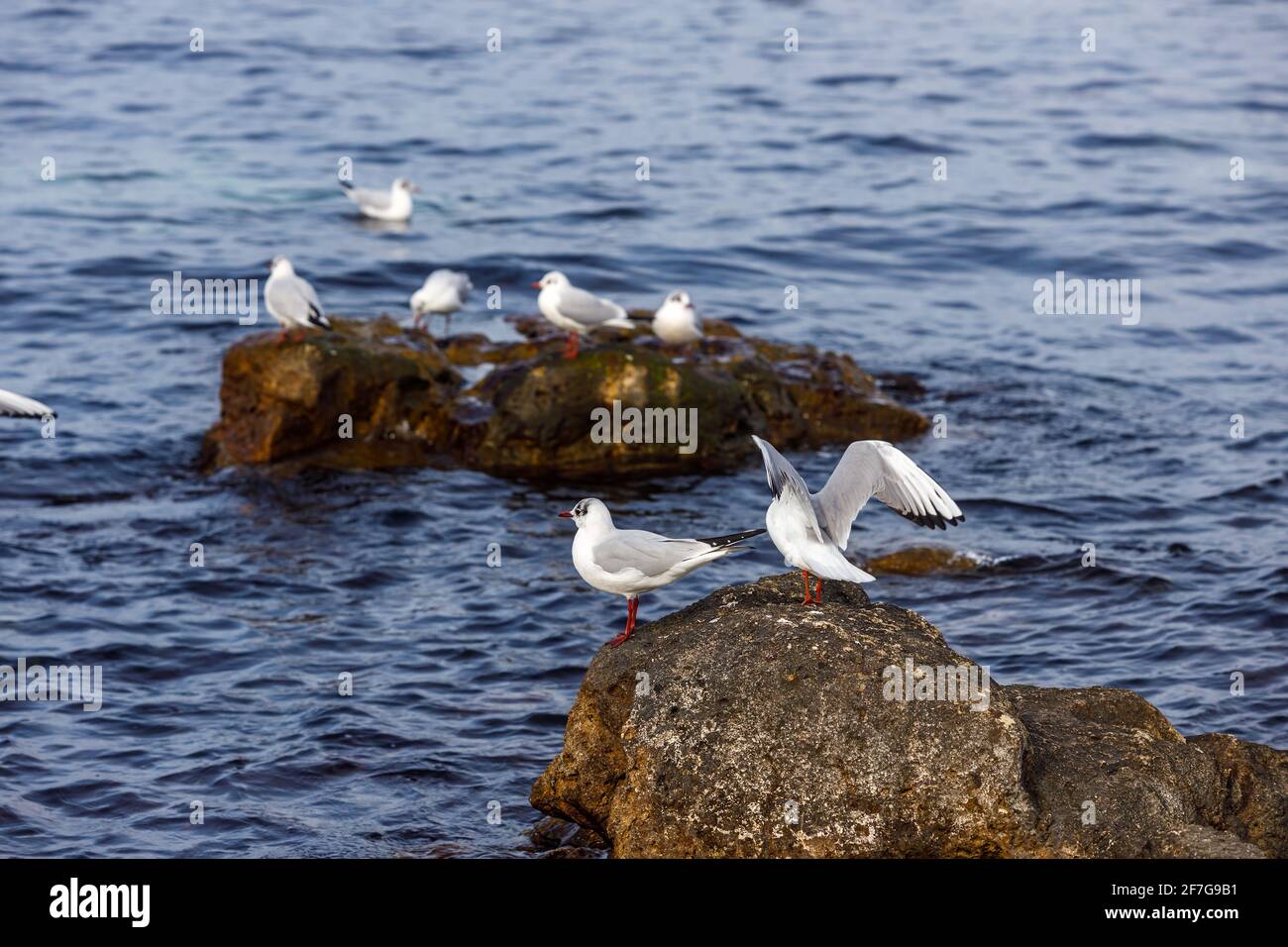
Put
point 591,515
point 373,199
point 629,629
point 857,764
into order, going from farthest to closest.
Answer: point 373,199, point 591,515, point 629,629, point 857,764

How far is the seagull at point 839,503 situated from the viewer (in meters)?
7.64

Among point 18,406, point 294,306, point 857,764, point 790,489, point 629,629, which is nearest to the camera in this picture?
point 857,764

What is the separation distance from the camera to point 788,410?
1518 centimetres

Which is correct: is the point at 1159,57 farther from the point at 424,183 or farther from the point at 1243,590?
the point at 1243,590

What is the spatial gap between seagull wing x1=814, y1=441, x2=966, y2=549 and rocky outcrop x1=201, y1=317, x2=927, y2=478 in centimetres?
611

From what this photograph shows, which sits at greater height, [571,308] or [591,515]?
[571,308]

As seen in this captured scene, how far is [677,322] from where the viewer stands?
50.1ft

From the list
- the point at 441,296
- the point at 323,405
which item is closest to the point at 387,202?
the point at 441,296

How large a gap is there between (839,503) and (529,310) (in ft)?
37.0

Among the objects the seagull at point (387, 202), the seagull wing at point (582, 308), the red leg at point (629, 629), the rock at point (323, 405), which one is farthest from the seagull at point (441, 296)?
the red leg at point (629, 629)

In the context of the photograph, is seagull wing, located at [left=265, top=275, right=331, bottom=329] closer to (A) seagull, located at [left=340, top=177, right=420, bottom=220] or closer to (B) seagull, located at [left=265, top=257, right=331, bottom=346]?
(B) seagull, located at [left=265, top=257, right=331, bottom=346]

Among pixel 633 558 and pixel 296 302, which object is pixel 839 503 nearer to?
pixel 633 558

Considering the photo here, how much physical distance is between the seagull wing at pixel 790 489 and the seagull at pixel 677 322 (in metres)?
7.52
